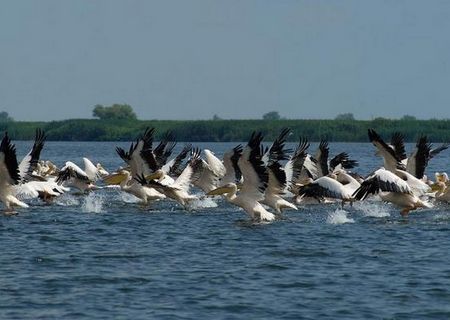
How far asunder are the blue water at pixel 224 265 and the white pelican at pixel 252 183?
0.85ft

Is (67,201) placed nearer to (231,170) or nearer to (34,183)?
(34,183)

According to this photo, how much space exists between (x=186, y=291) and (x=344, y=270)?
6.12ft

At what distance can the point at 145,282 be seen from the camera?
10.5 metres

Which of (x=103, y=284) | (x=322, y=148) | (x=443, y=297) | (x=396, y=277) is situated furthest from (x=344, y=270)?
(x=322, y=148)

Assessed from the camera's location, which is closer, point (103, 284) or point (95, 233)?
point (103, 284)

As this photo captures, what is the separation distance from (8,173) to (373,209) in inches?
208

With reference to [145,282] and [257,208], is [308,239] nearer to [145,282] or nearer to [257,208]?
[257,208]

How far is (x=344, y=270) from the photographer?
443 inches

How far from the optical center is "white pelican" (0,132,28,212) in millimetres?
15164

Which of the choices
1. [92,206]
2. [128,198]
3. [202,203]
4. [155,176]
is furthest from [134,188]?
[128,198]

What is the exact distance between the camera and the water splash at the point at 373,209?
54.1ft

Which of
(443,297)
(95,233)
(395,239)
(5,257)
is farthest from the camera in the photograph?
(95,233)

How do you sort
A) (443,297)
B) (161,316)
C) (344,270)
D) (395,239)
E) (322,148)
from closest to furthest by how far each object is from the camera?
(161,316) < (443,297) < (344,270) < (395,239) < (322,148)

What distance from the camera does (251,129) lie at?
58469mm
